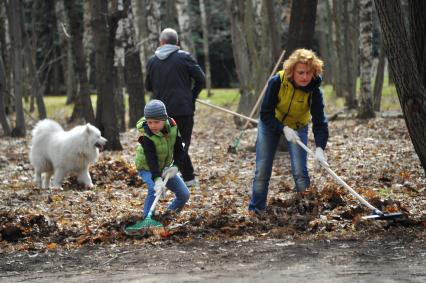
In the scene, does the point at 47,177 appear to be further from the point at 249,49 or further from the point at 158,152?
the point at 249,49

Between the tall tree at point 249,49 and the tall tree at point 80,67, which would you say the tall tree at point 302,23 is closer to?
the tall tree at point 80,67

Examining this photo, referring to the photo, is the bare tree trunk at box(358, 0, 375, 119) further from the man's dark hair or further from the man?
the man's dark hair

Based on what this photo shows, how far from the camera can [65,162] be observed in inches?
454

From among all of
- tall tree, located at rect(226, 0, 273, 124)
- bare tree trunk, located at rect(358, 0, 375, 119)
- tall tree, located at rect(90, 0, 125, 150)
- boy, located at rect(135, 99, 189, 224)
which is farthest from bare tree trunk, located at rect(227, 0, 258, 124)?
boy, located at rect(135, 99, 189, 224)

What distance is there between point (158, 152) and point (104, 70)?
8.09 m

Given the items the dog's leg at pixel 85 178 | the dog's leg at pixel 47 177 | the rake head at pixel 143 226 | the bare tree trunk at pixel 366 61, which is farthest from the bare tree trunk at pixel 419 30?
the bare tree trunk at pixel 366 61

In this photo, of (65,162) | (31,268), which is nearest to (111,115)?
(65,162)

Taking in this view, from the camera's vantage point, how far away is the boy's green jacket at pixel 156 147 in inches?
300

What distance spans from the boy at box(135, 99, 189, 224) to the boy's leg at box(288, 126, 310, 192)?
1.31 meters

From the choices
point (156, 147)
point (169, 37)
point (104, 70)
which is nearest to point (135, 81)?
Answer: point (104, 70)

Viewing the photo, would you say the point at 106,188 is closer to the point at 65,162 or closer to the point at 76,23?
the point at 65,162

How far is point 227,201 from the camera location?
934 cm

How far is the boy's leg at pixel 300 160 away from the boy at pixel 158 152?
131 centimetres

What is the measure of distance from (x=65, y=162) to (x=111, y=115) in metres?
4.21
